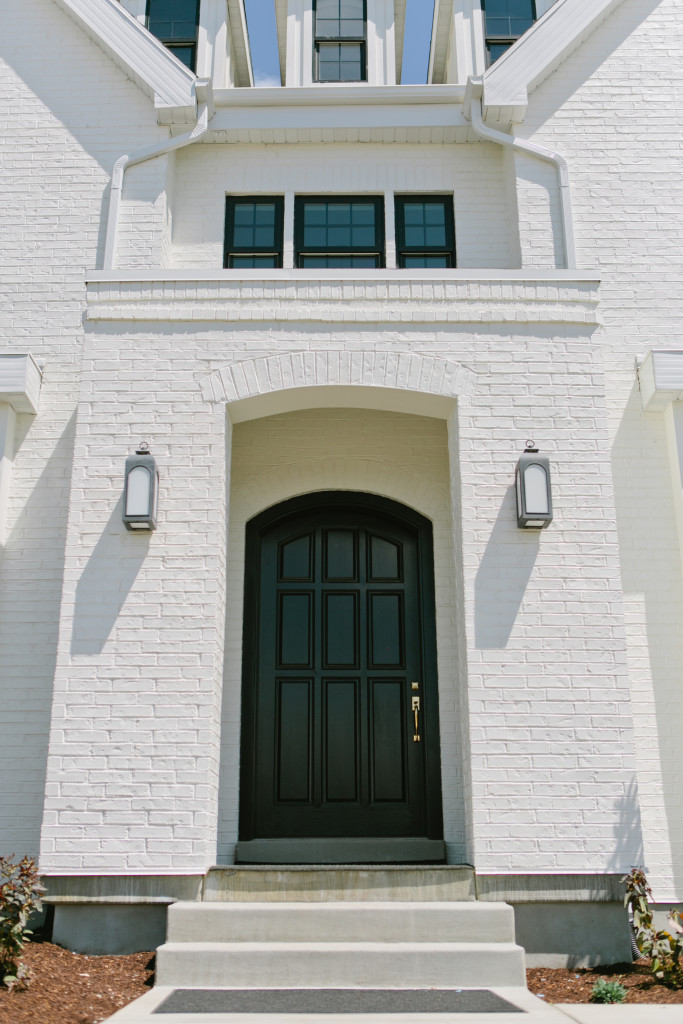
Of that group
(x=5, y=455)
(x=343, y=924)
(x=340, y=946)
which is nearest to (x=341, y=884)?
(x=343, y=924)

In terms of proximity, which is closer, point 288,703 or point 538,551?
point 538,551

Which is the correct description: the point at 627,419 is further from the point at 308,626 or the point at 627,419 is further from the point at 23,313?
the point at 23,313

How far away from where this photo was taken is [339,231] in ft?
29.3

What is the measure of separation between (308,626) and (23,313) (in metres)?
3.66

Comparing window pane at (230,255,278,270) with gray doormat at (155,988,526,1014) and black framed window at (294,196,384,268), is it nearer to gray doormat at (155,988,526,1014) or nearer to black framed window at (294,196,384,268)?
black framed window at (294,196,384,268)

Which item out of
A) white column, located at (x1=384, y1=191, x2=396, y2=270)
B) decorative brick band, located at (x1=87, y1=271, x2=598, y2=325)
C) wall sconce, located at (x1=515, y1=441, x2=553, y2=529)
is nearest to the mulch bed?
wall sconce, located at (x1=515, y1=441, x2=553, y2=529)

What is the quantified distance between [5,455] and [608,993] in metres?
5.71

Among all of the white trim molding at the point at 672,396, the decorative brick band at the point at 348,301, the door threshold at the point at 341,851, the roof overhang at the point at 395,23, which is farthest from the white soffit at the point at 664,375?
the roof overhang at the point at 395,23

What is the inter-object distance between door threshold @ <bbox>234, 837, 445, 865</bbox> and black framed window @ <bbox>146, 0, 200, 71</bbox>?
7.56 m

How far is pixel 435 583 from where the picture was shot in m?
7.73

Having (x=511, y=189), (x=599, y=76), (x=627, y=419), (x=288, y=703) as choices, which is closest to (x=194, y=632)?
(x=288, y=703)

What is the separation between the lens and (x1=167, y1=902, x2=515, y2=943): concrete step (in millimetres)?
5496

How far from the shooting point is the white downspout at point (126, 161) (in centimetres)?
823

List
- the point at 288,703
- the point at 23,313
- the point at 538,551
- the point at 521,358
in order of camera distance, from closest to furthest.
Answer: the point at 538,551
the point at 521,358
the point at 288,703
the point at 23,313
